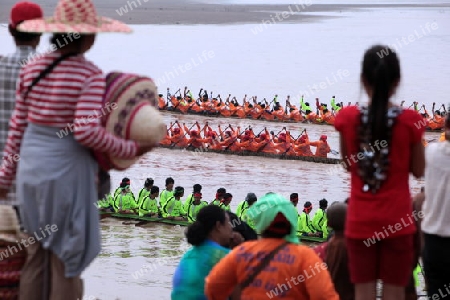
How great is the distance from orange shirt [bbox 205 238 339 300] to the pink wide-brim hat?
96 cm

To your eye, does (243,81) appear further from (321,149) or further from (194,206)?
(194,206)

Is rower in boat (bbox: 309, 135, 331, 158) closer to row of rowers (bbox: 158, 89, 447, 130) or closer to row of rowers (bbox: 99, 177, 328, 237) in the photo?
row of rowers (bbox: 158, 89, 447, 130)

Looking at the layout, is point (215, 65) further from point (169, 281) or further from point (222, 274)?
point (222, 274)

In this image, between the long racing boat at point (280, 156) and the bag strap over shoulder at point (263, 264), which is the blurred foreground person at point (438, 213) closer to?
the bag strap over shoulder at point (263, 264)

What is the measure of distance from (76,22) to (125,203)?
11.6 meters

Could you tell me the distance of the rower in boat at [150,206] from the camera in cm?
1531

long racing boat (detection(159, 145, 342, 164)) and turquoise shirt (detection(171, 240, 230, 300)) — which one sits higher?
turquoise shirt (detection(171, 240, 230, 300))

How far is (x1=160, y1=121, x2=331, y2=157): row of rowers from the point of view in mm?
20984

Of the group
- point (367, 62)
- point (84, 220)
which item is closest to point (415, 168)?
point (367, 62)

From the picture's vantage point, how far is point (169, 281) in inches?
469

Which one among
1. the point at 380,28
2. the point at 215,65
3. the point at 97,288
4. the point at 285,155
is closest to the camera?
the point at 97,288

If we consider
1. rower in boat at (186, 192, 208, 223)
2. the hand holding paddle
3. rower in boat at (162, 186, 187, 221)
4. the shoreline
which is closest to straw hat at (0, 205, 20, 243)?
the hand holding paddle

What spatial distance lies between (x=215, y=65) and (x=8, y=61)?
38.9 meters

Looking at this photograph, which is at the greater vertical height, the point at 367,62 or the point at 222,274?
the point at 367,62
